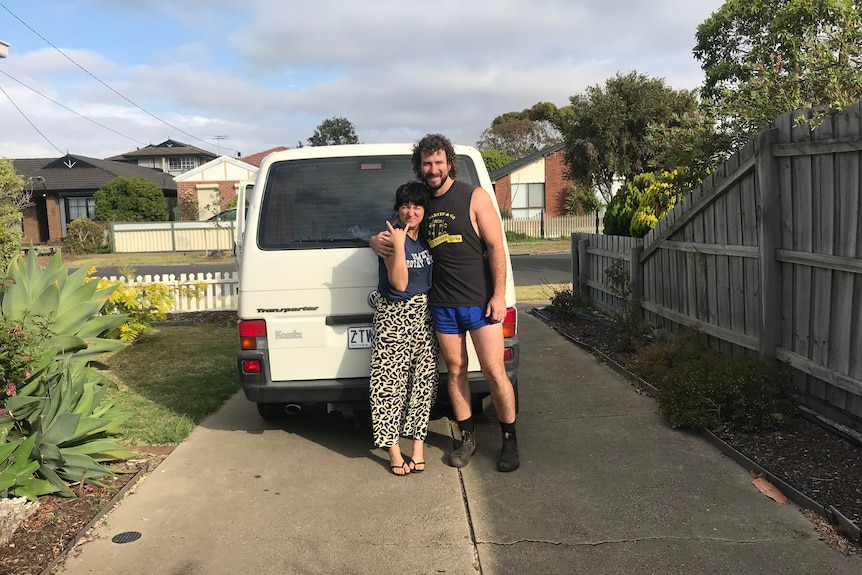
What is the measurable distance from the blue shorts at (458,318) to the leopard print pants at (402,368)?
0.11m

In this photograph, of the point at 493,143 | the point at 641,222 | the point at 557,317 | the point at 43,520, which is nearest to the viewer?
the point at 43,520

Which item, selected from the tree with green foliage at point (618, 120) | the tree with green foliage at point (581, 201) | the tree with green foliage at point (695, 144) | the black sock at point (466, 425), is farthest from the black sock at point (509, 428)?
the tree with green foliage at point (581, 201)

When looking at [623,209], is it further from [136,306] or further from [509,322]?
[136,306]

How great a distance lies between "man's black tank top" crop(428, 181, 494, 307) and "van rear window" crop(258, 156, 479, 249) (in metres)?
0.68

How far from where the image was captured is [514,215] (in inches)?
1463

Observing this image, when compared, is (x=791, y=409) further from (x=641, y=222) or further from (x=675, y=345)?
(x=641, y=222)

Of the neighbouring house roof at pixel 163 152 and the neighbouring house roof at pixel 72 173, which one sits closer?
the neighbouring house roof at pixel 72 173

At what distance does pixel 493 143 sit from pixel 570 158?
131ft

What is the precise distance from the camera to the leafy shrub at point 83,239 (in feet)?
97.8

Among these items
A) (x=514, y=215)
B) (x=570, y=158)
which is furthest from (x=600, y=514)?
(x=514, y=215)

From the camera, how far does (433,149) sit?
409 cm

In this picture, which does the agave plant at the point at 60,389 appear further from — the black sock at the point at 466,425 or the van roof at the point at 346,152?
the black sock at the point at 466,425

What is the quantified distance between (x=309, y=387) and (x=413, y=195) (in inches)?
56.9

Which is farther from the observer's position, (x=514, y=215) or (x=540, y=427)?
(x=514, y=215)
